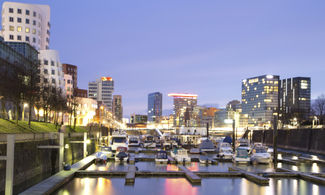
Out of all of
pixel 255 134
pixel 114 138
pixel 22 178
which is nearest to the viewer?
pixel 22 178

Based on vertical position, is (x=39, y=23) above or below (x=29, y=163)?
above

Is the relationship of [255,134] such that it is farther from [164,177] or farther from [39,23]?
[164,177]

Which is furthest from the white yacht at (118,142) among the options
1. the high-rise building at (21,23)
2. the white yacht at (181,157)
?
the high-rise building at (21,23)

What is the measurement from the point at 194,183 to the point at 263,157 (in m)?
23.4

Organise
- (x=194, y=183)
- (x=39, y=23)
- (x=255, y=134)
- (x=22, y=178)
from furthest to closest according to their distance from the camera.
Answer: (x=255, y=134), (x=39, y=23), (x=194, y=183), (x=22, y=178)

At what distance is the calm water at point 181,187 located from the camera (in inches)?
1314

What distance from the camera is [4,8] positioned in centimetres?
13088

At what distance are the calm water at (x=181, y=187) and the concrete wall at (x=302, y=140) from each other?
183 feet

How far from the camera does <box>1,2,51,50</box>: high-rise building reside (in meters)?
129

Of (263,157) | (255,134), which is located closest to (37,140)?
(263,157)

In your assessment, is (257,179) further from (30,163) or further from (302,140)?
(302,140)

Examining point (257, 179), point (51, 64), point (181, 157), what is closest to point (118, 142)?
point (181, 157)

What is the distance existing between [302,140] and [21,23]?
100788 mm

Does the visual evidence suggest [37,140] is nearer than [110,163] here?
Yes
